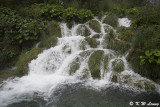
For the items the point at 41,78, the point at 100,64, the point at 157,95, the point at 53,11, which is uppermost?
the point at 53,11

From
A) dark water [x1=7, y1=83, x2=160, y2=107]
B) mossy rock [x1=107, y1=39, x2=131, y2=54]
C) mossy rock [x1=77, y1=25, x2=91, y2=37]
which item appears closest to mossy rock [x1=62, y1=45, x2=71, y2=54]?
mossy rock [x1=77, y1=25, x2=91, y2=37]

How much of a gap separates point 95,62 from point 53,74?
2.03 m

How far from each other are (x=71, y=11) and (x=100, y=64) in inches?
192

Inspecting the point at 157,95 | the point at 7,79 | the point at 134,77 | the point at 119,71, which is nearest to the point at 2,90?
the point at 7,79

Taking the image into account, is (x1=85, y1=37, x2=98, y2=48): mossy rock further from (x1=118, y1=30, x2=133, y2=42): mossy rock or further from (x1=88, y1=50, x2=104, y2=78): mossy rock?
(x1=118, y1=30, x2=133, y2=42): mossy rock

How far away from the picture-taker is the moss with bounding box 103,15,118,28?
8.88m

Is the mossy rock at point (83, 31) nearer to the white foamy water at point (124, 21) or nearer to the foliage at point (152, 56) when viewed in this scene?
the white foamy water at point (124, 21)

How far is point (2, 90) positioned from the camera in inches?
184

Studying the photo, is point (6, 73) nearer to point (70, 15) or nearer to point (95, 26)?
point (70, 15)

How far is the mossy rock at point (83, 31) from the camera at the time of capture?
8.05 meters

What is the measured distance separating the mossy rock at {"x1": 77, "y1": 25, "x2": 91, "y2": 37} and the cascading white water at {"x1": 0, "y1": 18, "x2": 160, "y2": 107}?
127 cm

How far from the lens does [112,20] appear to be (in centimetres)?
895

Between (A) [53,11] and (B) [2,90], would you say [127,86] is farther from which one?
(A) [53,11]

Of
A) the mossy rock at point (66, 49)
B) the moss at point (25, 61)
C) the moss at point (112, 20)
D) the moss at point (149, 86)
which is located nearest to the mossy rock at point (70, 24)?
the mossy rock at point (66, 49)
